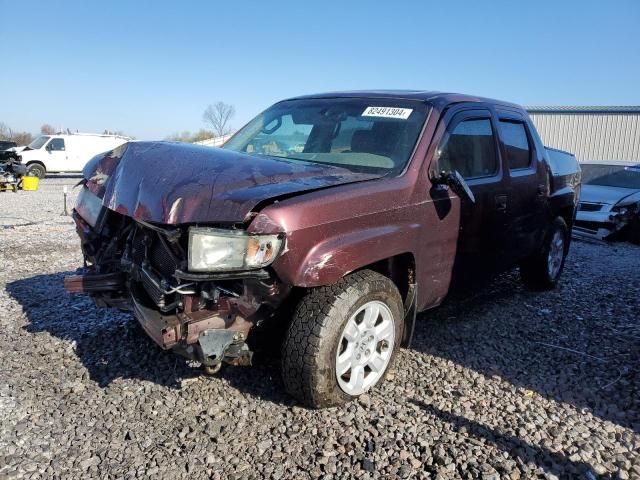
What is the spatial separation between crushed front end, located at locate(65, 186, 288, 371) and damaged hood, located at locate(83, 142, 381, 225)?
105 mm

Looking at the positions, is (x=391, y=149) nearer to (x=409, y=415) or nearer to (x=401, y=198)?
(x=401, y=198)

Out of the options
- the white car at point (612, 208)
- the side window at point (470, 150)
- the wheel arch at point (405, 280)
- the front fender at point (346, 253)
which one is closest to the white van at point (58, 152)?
the white car at point (612, 208)

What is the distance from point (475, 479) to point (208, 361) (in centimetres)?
140

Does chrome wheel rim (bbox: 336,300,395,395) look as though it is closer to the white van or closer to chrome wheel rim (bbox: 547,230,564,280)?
chrome wheel rim (bbox: 547,230,564,280)

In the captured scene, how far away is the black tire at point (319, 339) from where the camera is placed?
8.94ft

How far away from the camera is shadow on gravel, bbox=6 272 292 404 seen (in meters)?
3.26

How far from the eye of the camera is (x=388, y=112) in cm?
370

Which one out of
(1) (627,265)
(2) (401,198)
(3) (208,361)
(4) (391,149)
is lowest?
(1) (627,265)

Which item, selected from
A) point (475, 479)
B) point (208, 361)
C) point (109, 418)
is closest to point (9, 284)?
point (109, 418)

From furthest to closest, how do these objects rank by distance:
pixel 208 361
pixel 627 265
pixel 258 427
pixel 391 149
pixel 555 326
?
pixel 627 265
pixel 555 326
pixel 391 149
pixel 258 427
pixel 208 361

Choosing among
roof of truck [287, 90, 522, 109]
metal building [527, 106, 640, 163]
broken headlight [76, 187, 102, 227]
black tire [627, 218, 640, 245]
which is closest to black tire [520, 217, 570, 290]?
roof of truck [287, 90, 522, 109]

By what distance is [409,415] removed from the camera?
2936 millimetres

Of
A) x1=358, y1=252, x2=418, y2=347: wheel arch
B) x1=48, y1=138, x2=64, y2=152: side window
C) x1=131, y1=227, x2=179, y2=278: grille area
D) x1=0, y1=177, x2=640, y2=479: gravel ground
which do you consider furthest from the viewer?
x1=48, y1=138, x2=64, y2=152: side window

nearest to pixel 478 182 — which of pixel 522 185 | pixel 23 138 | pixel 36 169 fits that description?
pixel 522 185
